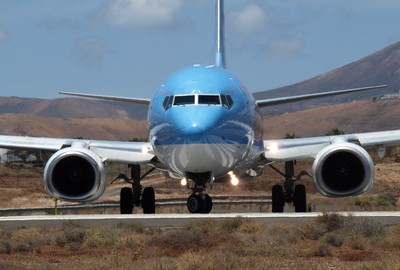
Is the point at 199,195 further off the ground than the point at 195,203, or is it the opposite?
the point at 199,195

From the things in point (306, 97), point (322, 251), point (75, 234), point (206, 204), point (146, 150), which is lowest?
point (322, 251)

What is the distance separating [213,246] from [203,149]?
24.4 ft

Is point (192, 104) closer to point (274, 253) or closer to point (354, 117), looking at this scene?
point (274, 253)

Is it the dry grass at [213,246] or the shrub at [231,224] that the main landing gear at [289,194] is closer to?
the dry grass at [213,246]

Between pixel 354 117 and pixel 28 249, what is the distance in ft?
545

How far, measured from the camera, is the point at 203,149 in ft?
101

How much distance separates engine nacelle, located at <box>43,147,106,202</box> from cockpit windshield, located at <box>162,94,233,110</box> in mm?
2886

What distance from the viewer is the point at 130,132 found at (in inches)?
6673

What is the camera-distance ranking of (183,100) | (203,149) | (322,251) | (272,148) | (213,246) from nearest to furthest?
(322,251)
(213,246)
(203,149)
(183,100)
(272,148)

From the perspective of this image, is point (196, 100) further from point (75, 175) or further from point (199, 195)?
point (75, 175)

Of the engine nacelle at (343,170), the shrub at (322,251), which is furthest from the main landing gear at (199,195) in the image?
the shrub at (322,251)

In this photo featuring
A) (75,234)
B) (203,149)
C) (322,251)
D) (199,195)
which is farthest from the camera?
(199,195)

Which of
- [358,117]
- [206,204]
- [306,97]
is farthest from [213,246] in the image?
[358,117]

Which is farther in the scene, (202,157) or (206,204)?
(206,204)
